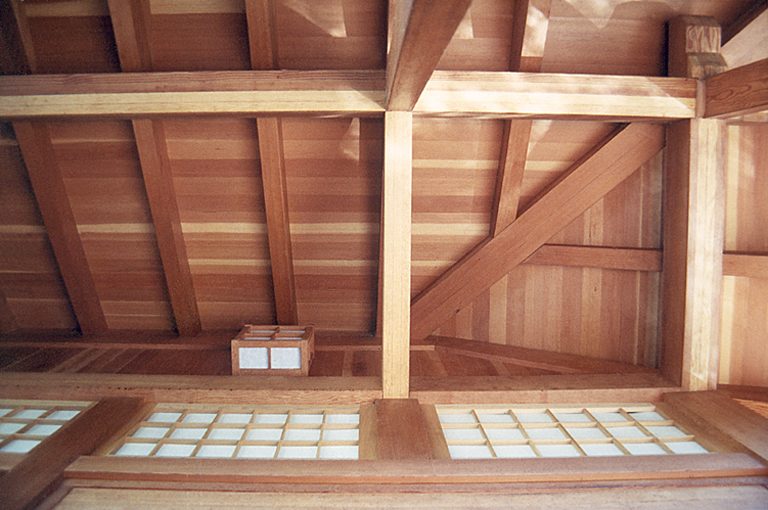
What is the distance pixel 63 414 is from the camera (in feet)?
7.67

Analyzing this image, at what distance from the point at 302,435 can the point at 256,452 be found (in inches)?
8.6

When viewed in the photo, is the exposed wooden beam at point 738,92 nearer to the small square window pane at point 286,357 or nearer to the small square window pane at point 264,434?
the small square window pane at point 286,357

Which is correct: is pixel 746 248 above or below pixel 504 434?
above

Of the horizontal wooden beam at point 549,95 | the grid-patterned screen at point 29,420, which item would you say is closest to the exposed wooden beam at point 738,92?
the horizontal wooden beam at point 549,95

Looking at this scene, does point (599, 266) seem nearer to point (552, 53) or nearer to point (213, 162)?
point (552, 53)

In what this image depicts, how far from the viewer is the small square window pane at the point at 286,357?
261cm

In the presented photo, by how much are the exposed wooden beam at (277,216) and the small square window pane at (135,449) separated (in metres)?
1.20

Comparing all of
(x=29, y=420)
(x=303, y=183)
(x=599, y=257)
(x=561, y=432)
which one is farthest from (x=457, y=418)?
(x=29, y=420)

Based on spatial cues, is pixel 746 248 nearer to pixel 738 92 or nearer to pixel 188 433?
pixel 738 92

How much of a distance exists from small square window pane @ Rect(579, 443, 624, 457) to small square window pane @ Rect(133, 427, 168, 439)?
1829mm

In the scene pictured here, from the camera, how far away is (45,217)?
2.79 meters

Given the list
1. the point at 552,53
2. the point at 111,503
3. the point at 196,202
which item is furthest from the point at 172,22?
the point at 111,503

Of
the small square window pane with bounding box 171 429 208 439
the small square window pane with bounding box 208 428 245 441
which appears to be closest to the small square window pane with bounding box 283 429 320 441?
the small square window pane with bounding box 208 428 245 441

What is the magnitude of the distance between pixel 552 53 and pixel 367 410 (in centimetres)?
196
